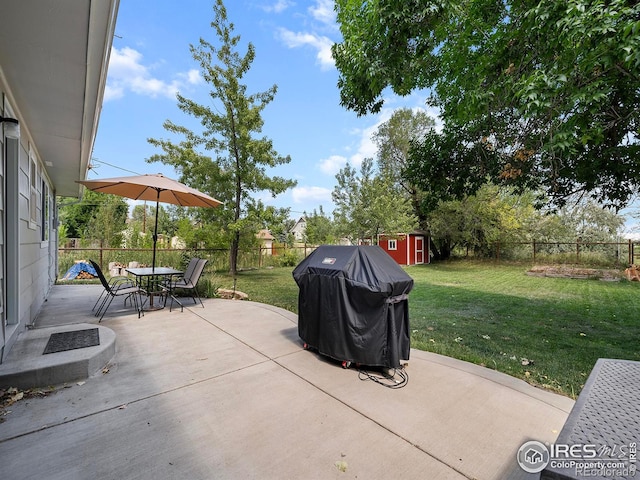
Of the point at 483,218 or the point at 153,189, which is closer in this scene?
the point at 153,189

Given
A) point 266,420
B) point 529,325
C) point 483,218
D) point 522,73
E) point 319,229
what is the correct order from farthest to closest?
1. point 319,229
2. point 483,218
3. point 529,325
4. point 522,73
5. point 266,420

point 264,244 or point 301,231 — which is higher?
point 301,231

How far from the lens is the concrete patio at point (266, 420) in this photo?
170 cm

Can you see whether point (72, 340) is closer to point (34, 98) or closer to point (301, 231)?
point (34, 98)

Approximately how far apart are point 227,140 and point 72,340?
9020 millimetres

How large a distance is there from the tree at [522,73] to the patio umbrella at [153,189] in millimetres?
3409

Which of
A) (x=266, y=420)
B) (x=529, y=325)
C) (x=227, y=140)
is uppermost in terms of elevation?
(x=227, y=140)

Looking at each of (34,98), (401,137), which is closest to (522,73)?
(34,98)

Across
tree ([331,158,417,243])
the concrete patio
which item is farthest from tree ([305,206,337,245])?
the concrete patio

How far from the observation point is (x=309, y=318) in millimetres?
3262

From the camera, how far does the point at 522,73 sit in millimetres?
3980

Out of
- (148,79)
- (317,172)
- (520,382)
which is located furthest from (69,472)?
(317,172)

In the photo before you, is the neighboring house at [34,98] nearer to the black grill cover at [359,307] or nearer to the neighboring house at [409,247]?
the black grill cover at [359,307]

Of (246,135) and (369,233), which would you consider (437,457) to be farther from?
(369,233)
